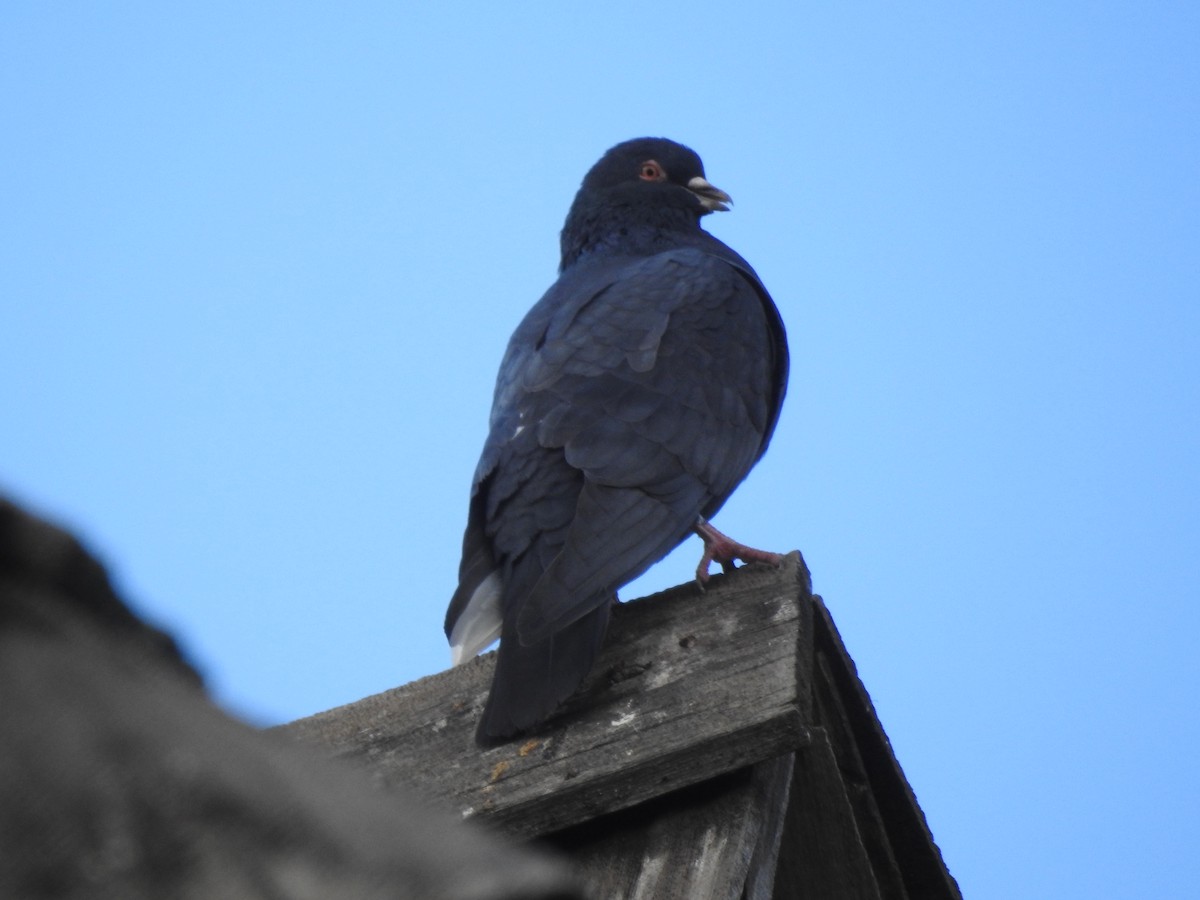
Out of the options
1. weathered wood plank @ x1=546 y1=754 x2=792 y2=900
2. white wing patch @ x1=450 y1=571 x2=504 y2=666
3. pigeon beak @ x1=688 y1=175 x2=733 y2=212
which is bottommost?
weathered wood plank @ x1=546 y1=754 x2=792 y2=900

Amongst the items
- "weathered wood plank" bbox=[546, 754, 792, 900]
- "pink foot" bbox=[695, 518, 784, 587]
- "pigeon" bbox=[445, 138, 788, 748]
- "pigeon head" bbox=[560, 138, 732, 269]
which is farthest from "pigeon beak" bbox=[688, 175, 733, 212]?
"weathered wood plank" bbox=[546, 754, 792, 900]

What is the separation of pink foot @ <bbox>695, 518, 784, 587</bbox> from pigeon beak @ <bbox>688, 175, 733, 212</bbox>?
2993 mm

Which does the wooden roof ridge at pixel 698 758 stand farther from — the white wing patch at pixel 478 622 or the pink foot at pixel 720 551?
the white wing patch at pixel 478 622

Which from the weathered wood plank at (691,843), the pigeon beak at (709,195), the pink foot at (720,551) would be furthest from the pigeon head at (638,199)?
the weathered wood plank at (691,843)

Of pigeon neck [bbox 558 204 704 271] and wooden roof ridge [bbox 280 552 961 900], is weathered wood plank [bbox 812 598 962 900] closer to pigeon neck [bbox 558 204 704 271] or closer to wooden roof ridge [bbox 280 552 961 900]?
wooden roof ridge [bbox 280 552 961 900]

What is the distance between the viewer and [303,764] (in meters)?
0.87

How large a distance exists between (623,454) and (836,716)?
1183 mm

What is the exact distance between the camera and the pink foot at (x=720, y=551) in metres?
3.71

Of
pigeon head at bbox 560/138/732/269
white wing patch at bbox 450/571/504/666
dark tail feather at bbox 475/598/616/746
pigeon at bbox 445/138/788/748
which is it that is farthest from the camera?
pigeon head at bbox 560/138/732/269

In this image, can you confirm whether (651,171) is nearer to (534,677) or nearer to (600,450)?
(600,450)

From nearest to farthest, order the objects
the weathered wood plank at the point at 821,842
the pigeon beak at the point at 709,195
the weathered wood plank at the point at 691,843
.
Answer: the weathered wood plank at the point at 691,843, the weathered wood plank at the point at 821,842, the pigeon beak at the point at 709,195

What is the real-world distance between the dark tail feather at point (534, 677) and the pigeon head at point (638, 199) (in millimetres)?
3204

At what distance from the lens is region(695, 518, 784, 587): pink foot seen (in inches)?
146

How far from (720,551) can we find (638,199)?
3099mm
